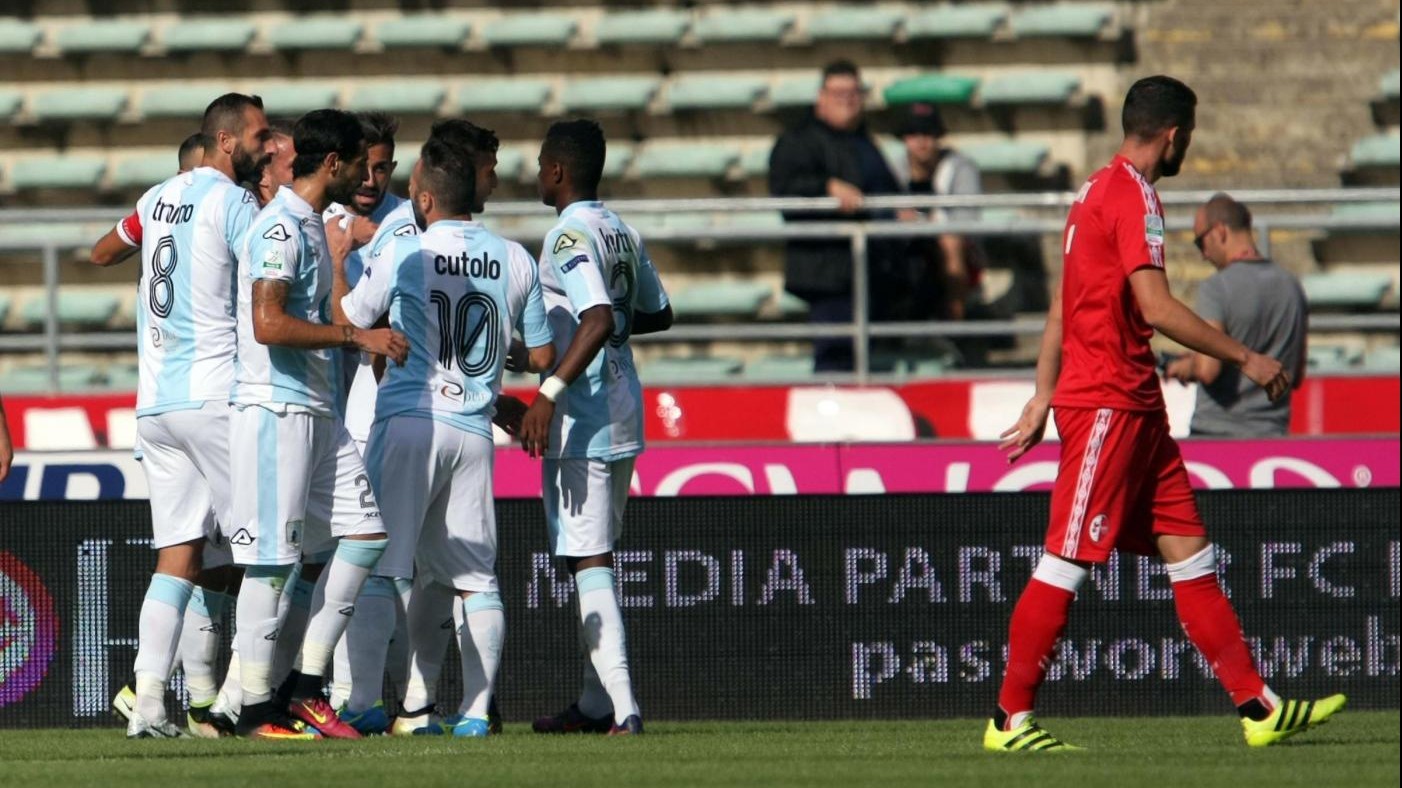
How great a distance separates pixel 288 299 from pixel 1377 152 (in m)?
9.10

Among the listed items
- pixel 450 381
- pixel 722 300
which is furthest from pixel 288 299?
pixel 722 300

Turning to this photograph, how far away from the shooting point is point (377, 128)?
8.30 meters

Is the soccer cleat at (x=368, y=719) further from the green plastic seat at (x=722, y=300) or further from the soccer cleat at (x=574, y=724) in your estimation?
the green plastic seat at (x=722, y=300)

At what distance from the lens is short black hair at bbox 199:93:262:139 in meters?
7.60

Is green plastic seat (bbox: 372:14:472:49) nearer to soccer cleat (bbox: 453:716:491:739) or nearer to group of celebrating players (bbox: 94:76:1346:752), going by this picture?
group of celebrating players (bbox: 94:76:1346:752)

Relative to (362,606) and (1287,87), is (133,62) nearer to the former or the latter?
(1287,87)

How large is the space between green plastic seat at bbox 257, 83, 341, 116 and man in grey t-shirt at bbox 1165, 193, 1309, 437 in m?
7.44

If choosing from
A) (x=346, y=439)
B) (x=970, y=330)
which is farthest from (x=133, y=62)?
(x=346, y=439)

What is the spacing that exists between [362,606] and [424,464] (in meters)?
0.61

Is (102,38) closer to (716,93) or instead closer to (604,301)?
(716,93)

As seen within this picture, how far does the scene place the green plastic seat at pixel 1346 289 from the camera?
1354 cm

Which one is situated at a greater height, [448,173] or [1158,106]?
[1158,106]

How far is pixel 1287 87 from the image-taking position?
1514 centimetres

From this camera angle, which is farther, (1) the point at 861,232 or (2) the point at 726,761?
(1) the point at 861,232
